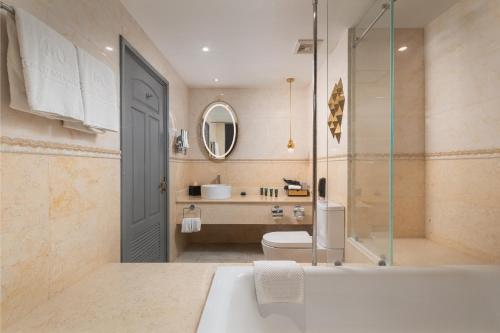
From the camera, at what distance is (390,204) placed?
1411 mm

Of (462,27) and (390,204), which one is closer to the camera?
(390,204)

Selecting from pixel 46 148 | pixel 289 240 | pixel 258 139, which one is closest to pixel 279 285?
pixel 289 240

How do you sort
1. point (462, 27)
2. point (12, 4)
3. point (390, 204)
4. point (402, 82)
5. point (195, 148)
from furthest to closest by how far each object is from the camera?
point (195, 148) → point (402, 82) → point (462, 27) → point (390, 204) → point (12, 4)

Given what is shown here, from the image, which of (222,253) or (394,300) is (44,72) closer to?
(394,300)

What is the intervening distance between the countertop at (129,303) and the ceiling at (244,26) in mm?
1623

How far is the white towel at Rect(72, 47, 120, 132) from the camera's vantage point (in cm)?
112

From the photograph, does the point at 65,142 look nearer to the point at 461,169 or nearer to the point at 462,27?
the point at 461,169

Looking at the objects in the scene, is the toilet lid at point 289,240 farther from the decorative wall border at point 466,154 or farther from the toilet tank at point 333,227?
the decorative wall border at point 466,154

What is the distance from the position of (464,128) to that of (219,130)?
249cm

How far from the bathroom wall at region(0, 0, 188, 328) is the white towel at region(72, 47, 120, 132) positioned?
0.12 metres

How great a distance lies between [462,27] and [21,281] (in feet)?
8.26

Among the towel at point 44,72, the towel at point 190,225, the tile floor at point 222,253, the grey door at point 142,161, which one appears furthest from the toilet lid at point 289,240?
the towel at point 44,72

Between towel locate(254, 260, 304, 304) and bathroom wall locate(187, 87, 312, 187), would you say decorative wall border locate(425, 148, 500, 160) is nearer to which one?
towel locate(254, 260, 304, 304)

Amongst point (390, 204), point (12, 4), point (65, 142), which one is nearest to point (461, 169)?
point (390, 204)
